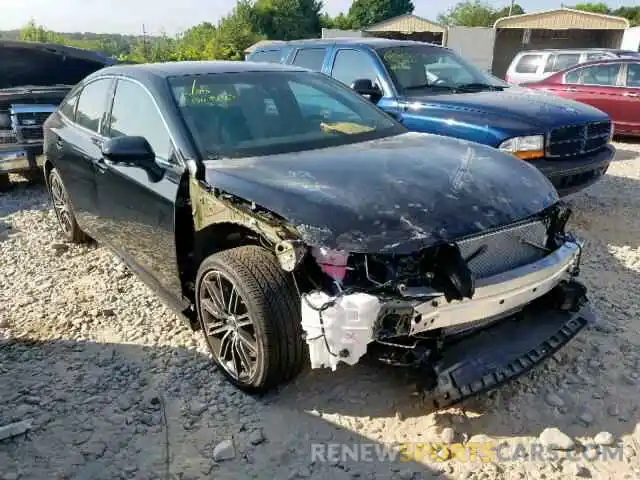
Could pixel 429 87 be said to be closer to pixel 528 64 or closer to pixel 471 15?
pixel 528 64

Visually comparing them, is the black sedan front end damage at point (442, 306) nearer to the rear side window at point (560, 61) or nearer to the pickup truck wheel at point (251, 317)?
the pickup truck wheel at point (251, 317)

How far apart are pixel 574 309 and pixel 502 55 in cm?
2935

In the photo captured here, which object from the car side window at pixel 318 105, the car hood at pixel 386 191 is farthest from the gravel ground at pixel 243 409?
the car side window at pixel 318 105

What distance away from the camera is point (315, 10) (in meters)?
58.3

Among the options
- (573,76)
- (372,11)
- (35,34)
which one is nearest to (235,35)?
(35,34)

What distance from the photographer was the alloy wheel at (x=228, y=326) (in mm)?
2742

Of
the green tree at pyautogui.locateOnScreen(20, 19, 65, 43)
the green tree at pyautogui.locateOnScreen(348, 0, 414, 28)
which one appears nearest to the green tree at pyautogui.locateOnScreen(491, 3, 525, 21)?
the green tree at pyautogui.locateOnScreen(348, 0, 414, 28)

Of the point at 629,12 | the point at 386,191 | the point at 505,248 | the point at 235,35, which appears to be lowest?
the point at 505,248

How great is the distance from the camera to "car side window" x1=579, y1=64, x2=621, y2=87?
953 cm

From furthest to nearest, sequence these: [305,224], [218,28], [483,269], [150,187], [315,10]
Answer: [315,10] < [218,28] < [150,187] < [483,269] < [305,224]

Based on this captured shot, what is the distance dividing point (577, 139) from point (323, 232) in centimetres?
369

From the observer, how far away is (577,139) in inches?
198

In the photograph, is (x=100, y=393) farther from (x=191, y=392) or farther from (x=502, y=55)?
(x=502, y=55)

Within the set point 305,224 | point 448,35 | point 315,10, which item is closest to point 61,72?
point 305,224
